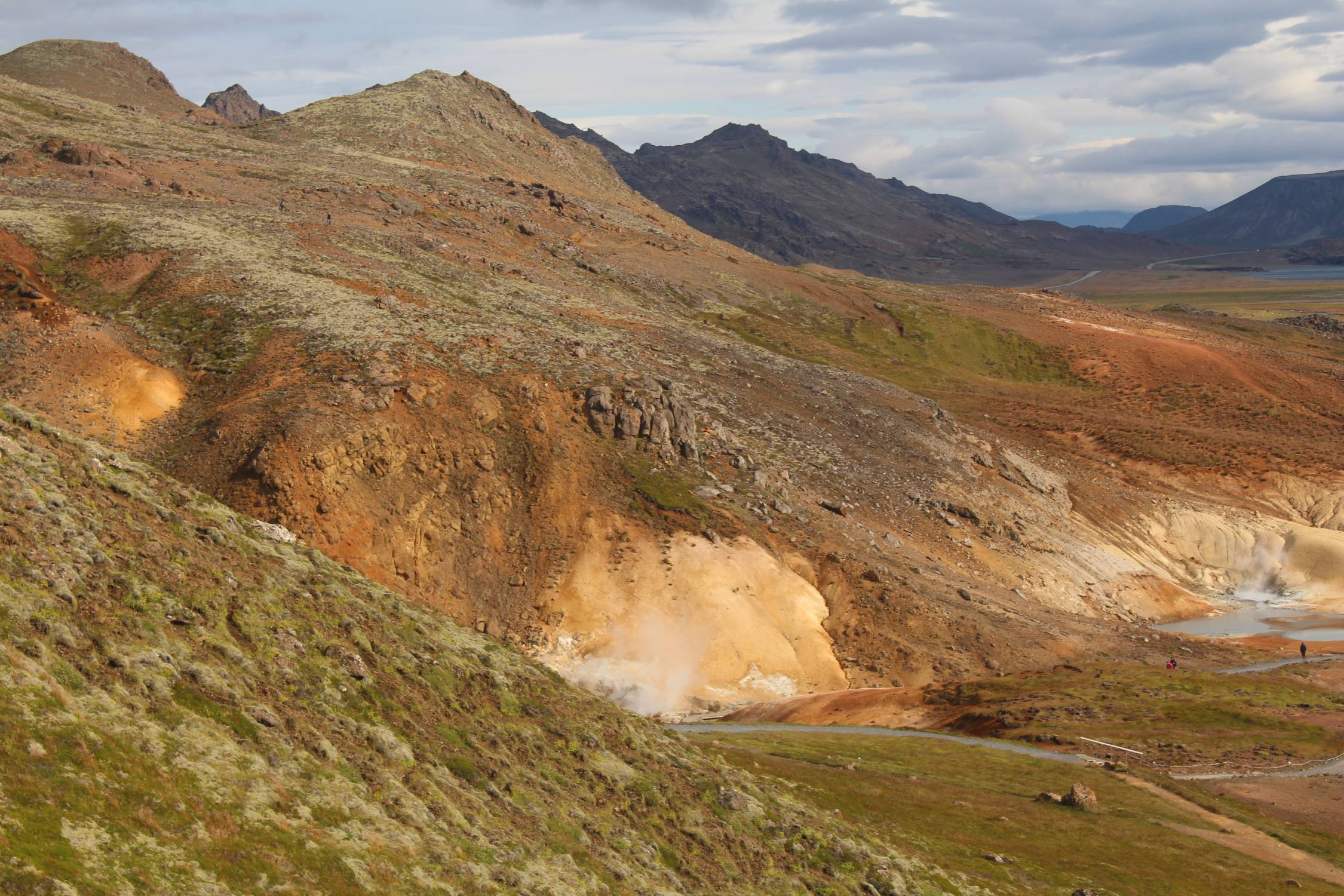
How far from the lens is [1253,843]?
33.8 m

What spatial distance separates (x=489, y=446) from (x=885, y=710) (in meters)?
24.5

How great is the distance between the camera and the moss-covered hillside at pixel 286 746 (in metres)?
14.4

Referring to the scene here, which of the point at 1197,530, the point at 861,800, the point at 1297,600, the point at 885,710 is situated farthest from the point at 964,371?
the point at 861,800

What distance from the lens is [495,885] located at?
695 inches

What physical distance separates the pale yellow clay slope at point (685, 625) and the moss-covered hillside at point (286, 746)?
18884mm

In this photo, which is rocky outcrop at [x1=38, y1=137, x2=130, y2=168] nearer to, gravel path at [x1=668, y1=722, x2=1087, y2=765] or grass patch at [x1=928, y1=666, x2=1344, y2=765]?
gravel path at [x1=668, y1=722, x2=1087, y2=765]

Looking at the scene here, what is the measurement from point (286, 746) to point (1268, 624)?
2693 inches

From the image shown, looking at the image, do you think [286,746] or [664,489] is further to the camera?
[664,489]

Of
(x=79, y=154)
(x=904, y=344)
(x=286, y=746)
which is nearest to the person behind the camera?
(x=286, y=746)

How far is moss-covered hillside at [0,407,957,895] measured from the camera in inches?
567

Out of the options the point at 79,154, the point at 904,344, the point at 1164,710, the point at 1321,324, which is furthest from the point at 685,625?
the point at 1321,324

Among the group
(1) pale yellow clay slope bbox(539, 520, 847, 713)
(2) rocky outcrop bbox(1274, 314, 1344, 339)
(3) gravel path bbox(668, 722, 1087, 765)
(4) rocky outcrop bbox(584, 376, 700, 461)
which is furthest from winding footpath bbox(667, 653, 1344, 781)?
(2) rocky outcrop bbox(1274, 314, 1344, 339)

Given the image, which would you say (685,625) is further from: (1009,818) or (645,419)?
(1009,818)

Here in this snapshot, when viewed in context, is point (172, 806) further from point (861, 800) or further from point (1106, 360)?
point (1106, 360)
